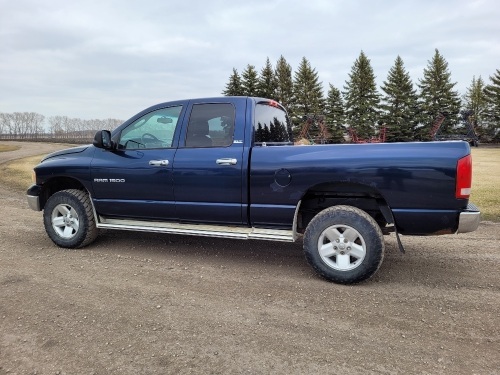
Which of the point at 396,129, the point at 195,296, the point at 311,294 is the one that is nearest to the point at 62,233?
the point at 195,296

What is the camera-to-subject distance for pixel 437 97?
53.9m

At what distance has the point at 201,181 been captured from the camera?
4.57 m

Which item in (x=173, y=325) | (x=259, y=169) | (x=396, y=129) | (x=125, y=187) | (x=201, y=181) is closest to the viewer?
(x=173, y=325)

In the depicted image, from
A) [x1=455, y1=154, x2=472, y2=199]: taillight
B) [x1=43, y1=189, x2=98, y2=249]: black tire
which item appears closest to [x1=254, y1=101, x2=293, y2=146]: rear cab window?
[x1=455, y1=154, x2=472, y2=199]: taillight

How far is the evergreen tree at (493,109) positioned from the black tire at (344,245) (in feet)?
189

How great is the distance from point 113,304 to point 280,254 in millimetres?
2298

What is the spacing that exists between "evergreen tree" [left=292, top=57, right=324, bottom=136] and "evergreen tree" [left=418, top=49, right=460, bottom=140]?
1424 cm

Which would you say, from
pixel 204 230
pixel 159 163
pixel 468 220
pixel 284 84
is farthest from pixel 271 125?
pixel 284 84

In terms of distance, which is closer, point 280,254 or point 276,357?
point 276,357

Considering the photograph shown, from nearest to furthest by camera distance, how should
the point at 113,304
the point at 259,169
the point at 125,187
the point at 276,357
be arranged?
1. the point at 276,357
2. the point at 113,304
3. the point at 259,169
4. the point at 125,187

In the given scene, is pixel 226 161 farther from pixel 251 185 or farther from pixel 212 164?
pixel 251 185

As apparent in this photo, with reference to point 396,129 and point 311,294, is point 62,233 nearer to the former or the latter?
point 311,294

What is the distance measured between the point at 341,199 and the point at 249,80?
54.6 m

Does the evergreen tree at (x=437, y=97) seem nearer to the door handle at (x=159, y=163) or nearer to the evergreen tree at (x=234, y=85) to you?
the evergreen tree at (x=234, y=85)
